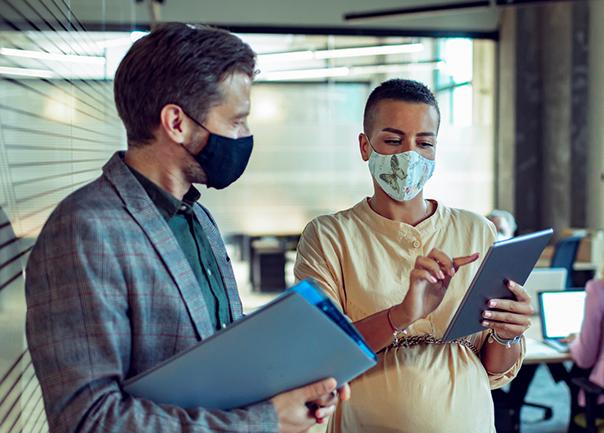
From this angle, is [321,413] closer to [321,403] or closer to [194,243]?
[321,403]

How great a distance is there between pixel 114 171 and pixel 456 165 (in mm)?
8488

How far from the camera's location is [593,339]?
386 cm

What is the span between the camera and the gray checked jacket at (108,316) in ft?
3.54

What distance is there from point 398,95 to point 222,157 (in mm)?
667

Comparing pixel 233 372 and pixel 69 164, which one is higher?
pixel 69 164

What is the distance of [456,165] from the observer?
370 inches

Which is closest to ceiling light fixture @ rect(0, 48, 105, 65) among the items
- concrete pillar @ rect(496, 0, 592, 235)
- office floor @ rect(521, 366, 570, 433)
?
office floor @ rect(521, 366, 570, 433)

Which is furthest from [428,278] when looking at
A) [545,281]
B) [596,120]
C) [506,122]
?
[506,122]

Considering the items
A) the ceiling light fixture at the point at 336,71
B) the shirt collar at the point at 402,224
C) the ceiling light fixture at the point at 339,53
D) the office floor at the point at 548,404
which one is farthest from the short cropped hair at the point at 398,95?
the ceiling light fixture at the point at 336,71

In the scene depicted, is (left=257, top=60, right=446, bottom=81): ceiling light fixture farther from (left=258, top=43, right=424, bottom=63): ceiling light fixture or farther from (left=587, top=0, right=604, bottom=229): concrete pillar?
(left=587, top=0, right=604, bottom=229): concrete pillar

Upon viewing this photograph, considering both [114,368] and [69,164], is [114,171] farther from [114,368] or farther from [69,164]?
[69,164]

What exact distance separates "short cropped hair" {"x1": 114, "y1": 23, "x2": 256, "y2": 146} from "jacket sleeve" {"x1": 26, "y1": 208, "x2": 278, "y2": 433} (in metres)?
0.20

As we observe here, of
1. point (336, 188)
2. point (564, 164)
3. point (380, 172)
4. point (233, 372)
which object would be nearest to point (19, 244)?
point (233, 372)

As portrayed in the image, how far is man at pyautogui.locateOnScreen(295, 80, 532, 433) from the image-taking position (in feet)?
5.49
